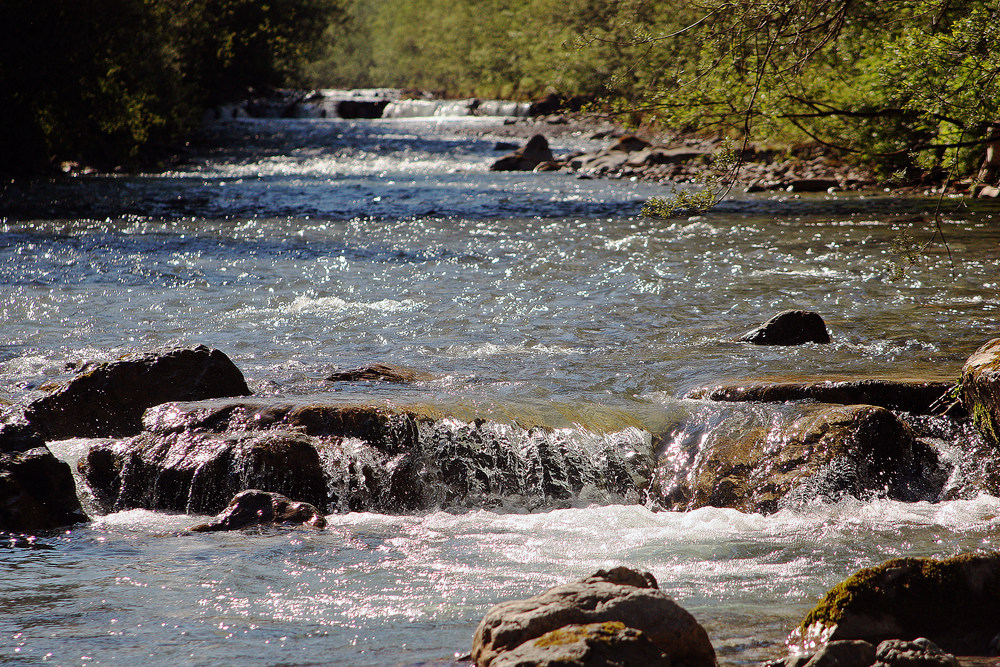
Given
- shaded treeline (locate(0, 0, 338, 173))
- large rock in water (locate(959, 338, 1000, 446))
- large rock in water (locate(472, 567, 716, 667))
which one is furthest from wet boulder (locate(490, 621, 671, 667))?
shaded treeline (locate(0, 0, 338, 173))

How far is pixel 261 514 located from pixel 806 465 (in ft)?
11.5

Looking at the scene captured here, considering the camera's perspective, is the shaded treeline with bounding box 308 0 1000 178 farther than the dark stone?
No

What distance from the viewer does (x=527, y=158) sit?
27.1 m

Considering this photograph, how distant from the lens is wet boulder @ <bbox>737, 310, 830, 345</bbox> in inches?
353

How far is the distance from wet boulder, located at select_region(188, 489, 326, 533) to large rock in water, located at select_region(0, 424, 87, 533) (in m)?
0.89

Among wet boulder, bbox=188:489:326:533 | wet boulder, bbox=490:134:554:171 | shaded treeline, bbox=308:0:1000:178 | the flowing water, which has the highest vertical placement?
shaded treeline, bbox=308:0:1000:178

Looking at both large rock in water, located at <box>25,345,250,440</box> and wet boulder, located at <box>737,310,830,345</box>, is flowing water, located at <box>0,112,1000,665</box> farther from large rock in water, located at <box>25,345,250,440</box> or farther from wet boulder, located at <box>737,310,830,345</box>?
large rock in water, located at <box>25,345,250,440</box>

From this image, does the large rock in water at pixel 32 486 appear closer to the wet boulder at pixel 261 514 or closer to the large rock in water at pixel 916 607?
the wet boulder at pixel 261 514

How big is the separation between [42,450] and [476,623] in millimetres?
3539

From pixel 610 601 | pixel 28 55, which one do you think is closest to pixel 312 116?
pixel 28 55

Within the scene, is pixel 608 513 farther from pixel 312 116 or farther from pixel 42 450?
pixel 312 116

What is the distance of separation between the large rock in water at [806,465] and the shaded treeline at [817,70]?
6.12 ft

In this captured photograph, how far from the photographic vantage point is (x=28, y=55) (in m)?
23.1

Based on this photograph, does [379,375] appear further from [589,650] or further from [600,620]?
[589,650]
